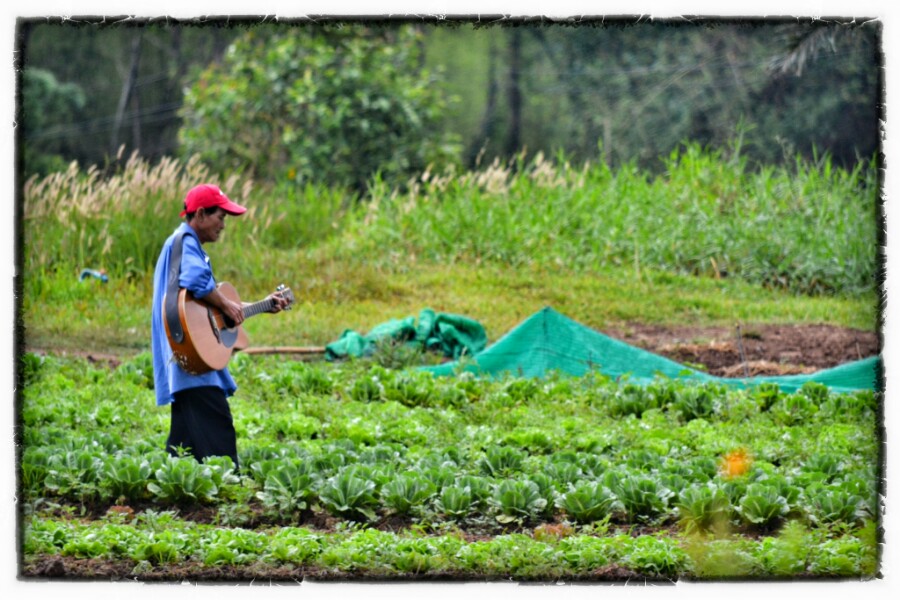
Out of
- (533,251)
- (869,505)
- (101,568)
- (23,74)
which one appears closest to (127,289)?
(533,251)

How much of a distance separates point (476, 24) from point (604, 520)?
2.09 metres

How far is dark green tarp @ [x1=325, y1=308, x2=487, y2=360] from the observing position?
8078 mm

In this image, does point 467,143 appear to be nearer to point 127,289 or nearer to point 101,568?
point 127,289

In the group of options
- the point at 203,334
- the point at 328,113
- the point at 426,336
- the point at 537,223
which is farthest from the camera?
the point at 328,113

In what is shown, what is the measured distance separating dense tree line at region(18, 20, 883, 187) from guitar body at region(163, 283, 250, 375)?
86.0 inches

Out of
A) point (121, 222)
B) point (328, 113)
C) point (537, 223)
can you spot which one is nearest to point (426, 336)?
point (537, 223)

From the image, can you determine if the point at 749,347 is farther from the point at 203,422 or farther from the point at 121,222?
the point at 121,222

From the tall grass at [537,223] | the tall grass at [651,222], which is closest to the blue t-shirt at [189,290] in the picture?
the tall grass at [537,223]

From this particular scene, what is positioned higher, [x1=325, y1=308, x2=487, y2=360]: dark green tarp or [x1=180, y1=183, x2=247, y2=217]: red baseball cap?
[x1=180, y1=183, x2=247, y2=217]: red baseball cap

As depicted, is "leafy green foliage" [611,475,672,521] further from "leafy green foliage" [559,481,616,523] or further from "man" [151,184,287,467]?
"man" [151,184,287,467]

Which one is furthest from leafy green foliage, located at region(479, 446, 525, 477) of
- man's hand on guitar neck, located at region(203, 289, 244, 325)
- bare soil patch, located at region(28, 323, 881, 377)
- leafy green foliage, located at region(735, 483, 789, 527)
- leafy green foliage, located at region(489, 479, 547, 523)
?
bare soil patch, located at region(28, 323, 881, 377)

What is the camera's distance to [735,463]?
5.62m

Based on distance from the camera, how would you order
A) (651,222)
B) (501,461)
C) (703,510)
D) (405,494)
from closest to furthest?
(703,510)
(405,494)
(501,461)
(651,222)

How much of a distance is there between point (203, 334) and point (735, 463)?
2.49 meters
